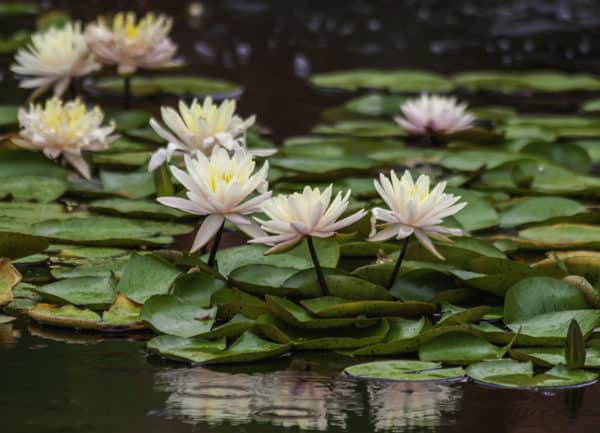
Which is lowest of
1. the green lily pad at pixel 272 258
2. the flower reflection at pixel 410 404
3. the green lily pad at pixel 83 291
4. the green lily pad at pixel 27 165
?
the flower reflection at pixel 410 404

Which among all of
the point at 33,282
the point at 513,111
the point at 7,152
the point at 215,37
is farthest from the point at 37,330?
the point at 215,37

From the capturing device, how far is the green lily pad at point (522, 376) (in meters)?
2.02

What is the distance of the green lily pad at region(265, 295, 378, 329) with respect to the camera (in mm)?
2205

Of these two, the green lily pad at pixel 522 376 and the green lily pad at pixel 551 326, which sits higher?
the green lily pad at pixel 551 326

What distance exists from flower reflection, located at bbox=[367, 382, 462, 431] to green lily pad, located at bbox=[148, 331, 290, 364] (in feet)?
0.69

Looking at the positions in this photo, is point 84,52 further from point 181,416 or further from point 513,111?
point 181,416

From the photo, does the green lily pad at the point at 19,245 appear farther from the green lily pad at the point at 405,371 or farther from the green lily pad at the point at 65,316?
the green lily pad at the point at 405,371

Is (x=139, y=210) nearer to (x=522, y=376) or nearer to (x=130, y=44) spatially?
(x=130, y=44)

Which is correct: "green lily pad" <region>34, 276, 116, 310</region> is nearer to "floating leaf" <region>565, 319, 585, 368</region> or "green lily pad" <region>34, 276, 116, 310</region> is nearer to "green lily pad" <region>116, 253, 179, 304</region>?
"green lily pad" <region>116, 253, 179, 304</region>

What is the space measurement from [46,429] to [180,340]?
1.40ft

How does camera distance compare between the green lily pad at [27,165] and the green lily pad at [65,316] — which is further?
the green lily pad at [27,165]

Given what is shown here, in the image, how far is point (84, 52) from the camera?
3820mm

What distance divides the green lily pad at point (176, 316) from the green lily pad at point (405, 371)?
0.30m

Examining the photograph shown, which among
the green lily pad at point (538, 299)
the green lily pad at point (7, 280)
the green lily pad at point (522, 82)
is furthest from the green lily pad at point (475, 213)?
the green lily pad at point (522, 82)
